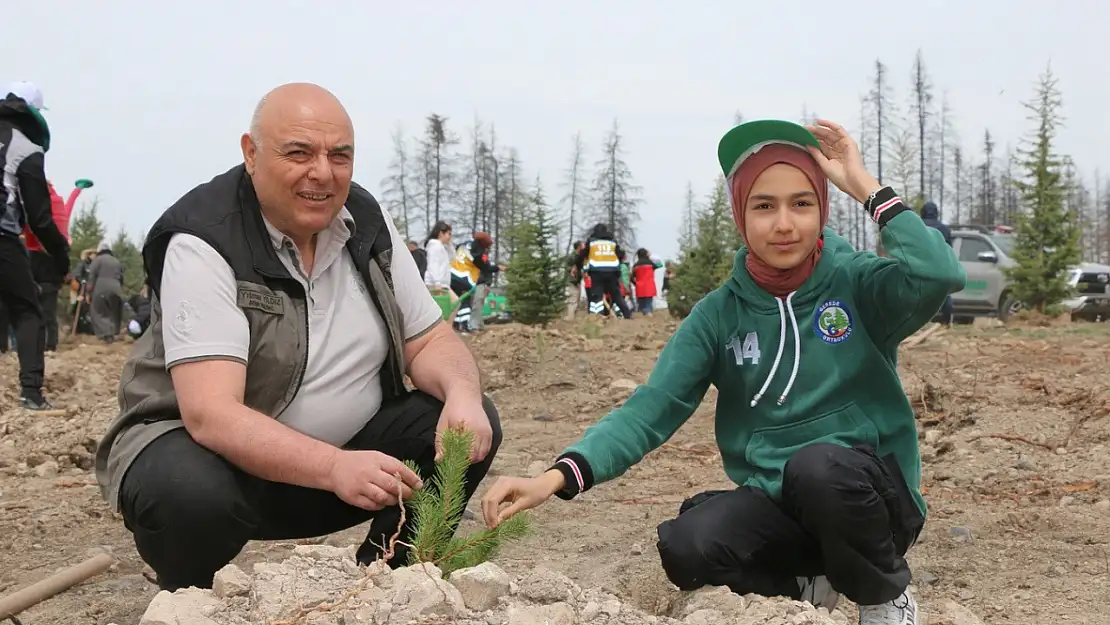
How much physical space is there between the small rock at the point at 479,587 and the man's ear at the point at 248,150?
127 centimetres

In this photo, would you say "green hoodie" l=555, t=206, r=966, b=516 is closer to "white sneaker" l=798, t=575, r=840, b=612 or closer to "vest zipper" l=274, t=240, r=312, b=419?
"white sneaker" l=798, t=575, r=840, b=612

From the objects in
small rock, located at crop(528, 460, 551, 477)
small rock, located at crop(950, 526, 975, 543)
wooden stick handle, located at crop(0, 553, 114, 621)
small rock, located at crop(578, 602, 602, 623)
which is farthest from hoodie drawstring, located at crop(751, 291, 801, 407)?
small rock, located at crop(528, 460, 551, 477)

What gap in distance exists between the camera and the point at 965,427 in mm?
5914

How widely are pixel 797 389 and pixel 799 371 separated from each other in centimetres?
5

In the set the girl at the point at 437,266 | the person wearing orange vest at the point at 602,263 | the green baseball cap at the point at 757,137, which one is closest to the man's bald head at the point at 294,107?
the green baseball cap at the point at 757,137

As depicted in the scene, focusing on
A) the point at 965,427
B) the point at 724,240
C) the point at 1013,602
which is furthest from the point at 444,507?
the point at 724,240

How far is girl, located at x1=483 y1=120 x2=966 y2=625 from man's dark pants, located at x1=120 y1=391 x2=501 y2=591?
0.60m

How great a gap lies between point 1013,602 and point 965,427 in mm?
2787

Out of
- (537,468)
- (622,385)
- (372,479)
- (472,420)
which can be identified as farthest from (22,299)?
(372,479)

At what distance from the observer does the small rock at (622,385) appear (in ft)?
25.5

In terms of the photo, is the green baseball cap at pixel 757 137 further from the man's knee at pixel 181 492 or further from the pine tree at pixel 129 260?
the pine tree at pixel 129 260

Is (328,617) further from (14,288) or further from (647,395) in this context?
(14,288)

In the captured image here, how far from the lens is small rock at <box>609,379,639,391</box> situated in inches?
307

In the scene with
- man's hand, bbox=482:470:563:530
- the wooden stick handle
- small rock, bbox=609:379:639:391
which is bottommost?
the wooden stick handle
